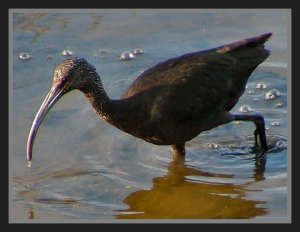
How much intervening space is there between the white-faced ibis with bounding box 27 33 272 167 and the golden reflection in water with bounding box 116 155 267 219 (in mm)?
343

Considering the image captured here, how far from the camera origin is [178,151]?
288 inches

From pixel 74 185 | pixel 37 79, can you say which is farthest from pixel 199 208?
pixel 37 79

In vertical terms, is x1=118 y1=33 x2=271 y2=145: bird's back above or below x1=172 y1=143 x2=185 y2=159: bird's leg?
above

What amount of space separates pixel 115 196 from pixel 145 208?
0.92ft

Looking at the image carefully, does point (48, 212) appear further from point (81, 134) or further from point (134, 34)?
point (134, 34)

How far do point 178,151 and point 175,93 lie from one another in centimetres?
64

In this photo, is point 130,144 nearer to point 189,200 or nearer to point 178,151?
point 178,151

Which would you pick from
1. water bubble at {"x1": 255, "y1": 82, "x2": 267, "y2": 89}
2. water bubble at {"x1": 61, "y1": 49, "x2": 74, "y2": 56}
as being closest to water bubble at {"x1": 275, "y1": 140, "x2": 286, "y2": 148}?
water bubble at {"x1": 255, "y1": 82, "x2": 267, "y2": 89}

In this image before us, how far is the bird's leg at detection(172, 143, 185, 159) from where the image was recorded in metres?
7.26

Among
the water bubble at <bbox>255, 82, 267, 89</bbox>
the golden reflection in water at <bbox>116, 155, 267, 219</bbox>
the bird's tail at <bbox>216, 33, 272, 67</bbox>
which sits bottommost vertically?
the golden reflection in water at <bbox>116, 155, 267, 219</bbox>

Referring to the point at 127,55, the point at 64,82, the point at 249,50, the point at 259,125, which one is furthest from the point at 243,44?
the point at 127,55

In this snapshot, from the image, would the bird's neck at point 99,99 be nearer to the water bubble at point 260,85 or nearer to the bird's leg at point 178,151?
the bird's leg at point 178,151

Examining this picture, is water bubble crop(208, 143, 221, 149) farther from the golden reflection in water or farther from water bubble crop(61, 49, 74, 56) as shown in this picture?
water bubble crop(61, 49, 74, 56)

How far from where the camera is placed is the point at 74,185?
6.85 meters
